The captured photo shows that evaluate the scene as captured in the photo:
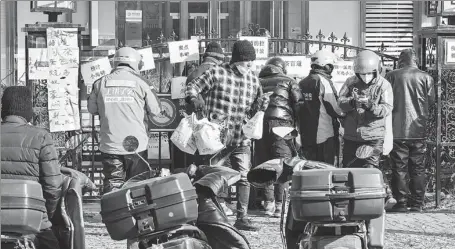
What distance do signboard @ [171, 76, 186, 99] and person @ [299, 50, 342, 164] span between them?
1.71 m

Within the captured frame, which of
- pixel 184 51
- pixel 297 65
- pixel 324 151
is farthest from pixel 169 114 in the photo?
pixel 324 151

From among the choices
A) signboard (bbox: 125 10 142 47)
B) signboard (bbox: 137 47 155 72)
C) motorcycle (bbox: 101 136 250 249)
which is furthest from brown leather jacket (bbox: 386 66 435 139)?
signboard (bbox: 125 10 142 47)

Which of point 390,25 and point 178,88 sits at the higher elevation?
point 390,25

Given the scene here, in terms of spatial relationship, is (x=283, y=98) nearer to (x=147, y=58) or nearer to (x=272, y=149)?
(x=272, y=149)

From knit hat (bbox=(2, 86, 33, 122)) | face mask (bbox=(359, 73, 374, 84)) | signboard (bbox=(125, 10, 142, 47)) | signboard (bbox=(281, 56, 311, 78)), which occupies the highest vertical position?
signboard (bbox=(125, 10, 142, 47))

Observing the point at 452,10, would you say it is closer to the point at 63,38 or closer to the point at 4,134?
the point at 63,38

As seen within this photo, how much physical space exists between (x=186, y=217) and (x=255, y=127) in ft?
12.7

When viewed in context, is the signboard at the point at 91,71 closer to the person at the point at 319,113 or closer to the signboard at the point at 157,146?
the signboard at the point at 157,146

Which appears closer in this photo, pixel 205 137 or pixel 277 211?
pixel 205 137

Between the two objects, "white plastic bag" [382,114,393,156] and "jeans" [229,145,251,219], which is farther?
"white plastic bag" [382,114,393,156]

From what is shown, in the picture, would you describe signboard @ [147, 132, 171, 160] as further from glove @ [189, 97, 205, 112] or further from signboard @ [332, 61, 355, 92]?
glove @ [189, 97, 205, 112]

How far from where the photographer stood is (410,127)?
11.7m

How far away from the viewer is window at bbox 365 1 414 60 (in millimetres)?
18828

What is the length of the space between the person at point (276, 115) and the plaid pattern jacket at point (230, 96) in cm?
86
